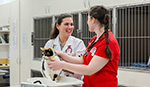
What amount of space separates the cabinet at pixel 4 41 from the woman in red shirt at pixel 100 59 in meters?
4.45

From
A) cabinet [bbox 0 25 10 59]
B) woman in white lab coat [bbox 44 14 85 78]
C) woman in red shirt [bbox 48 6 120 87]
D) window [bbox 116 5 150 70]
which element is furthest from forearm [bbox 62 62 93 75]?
cabinet [bbox 0 25 10 59]

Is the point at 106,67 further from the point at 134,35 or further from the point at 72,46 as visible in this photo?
the point at 134,35

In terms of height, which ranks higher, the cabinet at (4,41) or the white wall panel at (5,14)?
the white wall panel at (5,14)

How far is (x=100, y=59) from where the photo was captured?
4.69ft

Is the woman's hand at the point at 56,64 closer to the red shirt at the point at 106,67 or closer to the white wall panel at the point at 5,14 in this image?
the red shirt at the point at 106,67

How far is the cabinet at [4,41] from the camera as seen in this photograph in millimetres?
5699

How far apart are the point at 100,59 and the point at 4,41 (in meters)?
4.71

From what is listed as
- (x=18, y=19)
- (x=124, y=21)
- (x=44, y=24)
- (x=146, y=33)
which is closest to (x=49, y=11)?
(x=44, y=24)

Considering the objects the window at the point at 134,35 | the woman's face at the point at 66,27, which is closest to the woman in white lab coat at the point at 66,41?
the woman's face at the point at 66,27

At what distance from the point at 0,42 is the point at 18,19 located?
846 mm

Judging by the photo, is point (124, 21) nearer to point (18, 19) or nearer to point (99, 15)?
point (99, 15)

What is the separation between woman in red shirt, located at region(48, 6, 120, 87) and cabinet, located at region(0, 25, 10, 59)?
4.45 meters

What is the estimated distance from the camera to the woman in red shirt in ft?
4.71

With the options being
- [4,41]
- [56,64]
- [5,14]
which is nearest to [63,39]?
[56,64]
